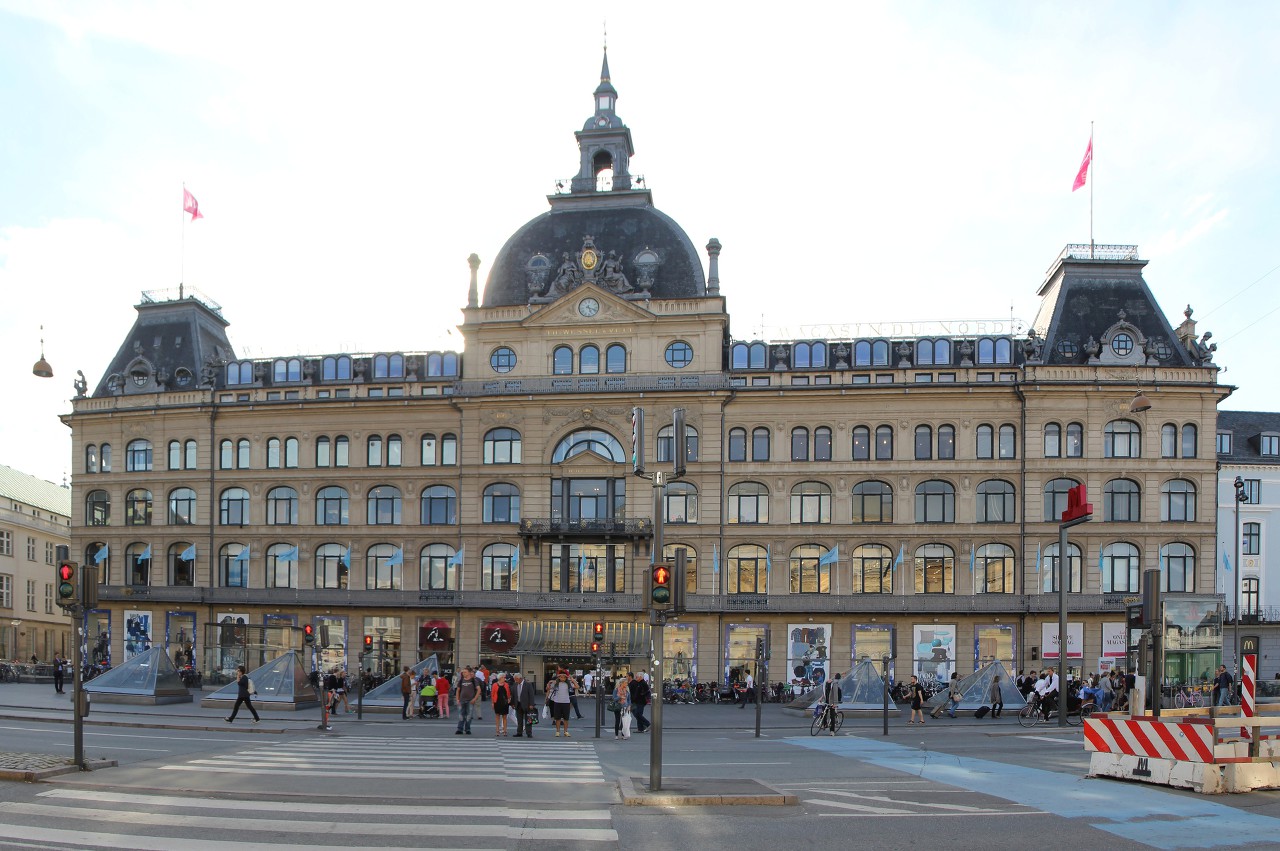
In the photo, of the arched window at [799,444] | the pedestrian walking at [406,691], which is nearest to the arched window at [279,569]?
the pedestrian walking at [406,691]

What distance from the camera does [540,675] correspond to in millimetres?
54406

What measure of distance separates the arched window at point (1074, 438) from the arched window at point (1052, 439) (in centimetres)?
42

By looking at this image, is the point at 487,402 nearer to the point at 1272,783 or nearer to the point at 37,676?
the point at 37,676

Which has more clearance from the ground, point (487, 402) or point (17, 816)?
point (487, 402)

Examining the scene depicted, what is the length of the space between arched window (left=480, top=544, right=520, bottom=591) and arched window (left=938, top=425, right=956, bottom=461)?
22196 millimetres

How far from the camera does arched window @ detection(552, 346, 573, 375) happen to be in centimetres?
5666

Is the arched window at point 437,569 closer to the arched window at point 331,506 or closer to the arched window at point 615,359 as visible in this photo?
the arched window at point 331,506

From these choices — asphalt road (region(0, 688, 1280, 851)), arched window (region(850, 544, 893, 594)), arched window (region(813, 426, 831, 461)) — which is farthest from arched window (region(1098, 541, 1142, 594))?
asphalt road (region(0, 688, 1280, 851))

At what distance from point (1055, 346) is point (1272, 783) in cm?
3953

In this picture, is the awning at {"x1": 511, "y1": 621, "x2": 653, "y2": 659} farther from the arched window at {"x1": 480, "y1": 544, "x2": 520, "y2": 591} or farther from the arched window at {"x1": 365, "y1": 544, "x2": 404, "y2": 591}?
the arched window at {"x1": 365, "y1": 544, "x2": 404, "y2": 591}

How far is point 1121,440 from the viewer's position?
53.2 meters

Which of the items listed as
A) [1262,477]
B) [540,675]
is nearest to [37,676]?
[540,675]

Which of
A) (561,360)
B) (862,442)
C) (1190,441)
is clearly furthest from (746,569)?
(1190,441)

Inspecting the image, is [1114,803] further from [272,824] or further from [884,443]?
[884,443]
